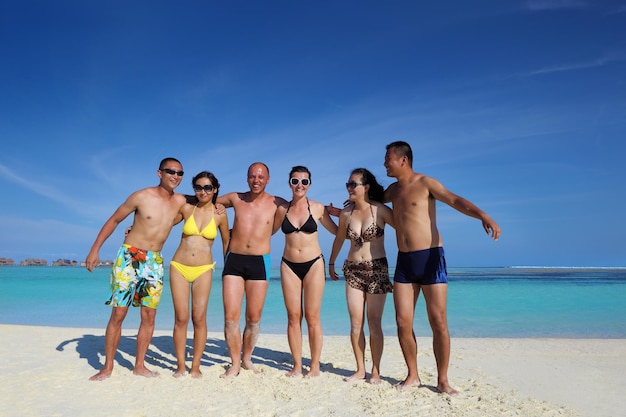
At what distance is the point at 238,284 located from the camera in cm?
544

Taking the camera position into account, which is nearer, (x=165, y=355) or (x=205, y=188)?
(x=205, y=188)

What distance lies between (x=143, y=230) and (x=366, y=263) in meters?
2.74

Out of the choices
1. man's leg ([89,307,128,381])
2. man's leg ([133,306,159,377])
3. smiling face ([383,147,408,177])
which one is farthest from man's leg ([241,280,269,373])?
smiling face ([383,147,408,177])

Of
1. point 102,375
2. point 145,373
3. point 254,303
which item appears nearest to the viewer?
point 102,375

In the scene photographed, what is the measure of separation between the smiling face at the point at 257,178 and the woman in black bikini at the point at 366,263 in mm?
1106

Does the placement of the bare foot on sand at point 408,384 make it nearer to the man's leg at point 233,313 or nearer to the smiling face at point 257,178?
the man's leg at point 233,313

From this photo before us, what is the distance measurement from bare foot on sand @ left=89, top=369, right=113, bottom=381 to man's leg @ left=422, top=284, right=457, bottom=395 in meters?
3.84

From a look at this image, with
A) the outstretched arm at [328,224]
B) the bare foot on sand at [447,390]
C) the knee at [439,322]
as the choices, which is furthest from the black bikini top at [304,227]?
the bare foot on sand at [447,390]

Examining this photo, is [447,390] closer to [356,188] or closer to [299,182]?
[356,188]

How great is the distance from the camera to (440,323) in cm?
471

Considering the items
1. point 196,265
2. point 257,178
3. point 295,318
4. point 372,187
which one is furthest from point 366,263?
point 196,265

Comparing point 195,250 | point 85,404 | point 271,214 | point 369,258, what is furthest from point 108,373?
point 369,258

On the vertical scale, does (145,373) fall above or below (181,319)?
below

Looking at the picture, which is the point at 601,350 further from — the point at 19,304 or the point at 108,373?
the point at 19,304
